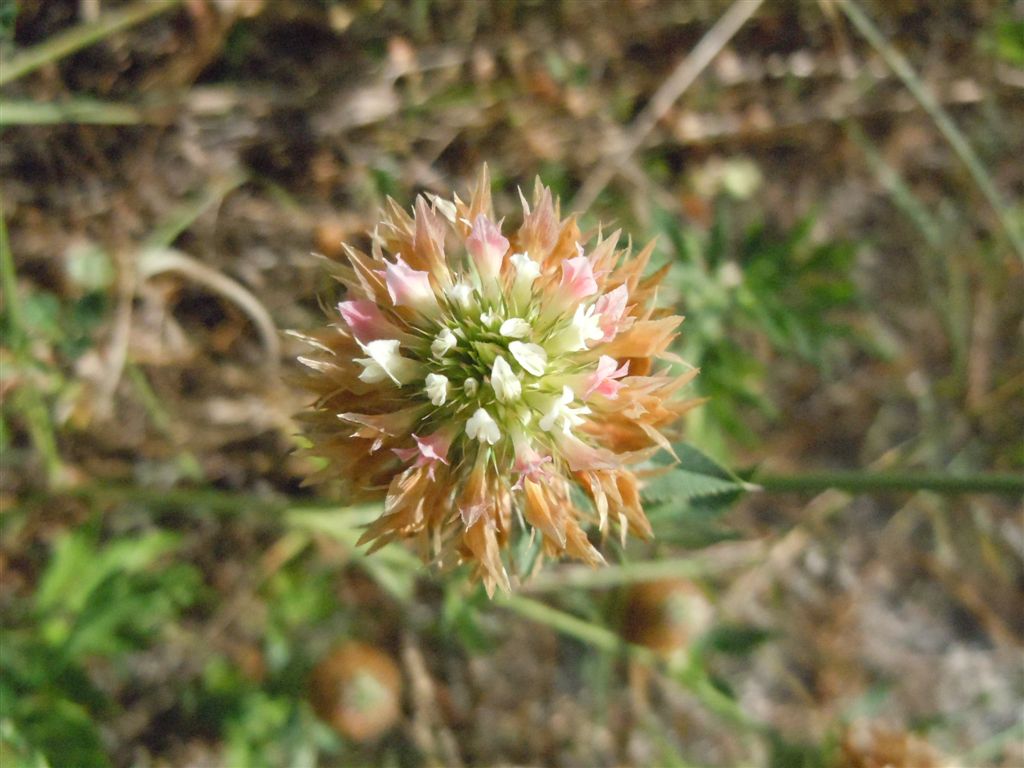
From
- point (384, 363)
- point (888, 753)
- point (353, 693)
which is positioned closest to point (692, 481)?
point (384, 363)

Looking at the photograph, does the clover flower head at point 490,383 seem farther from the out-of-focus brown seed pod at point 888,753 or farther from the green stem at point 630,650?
the out-of-focus brown seed pod at point 888,753

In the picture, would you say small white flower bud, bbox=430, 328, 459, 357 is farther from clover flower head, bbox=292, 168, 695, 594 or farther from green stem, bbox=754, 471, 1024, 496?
green stem, bbox=754, 471, 1024, 496

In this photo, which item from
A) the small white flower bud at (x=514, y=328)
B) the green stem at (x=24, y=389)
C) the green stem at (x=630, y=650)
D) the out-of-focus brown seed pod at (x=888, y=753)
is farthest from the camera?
the green stem at (x=630, y=650)

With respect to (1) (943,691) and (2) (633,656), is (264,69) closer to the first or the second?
(2) (633,656)

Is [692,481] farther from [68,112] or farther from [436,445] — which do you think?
[68,112]

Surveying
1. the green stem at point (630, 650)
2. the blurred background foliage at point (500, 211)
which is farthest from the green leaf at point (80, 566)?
the green stem at point (630, 650)

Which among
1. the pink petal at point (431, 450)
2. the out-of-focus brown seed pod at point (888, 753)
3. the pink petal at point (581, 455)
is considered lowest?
the out-of-focus brown seed pod at point (888, 753)
